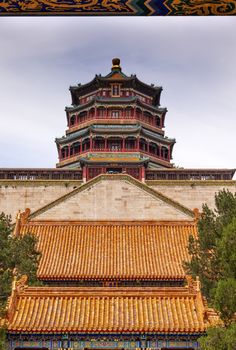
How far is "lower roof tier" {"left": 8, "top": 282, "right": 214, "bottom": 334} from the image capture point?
15.0 meters

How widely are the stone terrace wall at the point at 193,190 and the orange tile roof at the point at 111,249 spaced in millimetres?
10441

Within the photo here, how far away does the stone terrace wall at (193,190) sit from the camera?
34875 millimetres

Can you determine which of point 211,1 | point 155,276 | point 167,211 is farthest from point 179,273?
point 211,1

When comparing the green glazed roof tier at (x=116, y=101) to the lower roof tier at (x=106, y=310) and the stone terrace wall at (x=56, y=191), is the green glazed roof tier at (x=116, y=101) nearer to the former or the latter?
the stone terrace wall at (x=56, y=191)

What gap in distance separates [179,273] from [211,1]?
1764 cm

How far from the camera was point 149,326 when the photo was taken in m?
15.1

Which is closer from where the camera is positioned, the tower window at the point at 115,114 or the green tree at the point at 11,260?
the green tree at the point at 11,260

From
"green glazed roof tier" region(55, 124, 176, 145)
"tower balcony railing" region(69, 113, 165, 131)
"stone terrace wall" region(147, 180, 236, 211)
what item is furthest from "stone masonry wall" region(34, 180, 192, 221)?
"tower balcony railing" region(69, 113, 165, 131)

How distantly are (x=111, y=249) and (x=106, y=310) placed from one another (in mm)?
7335

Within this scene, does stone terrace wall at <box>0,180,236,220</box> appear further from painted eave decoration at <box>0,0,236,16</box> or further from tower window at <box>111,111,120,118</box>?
painted eave decoration at <box>0,0,236,16</box>

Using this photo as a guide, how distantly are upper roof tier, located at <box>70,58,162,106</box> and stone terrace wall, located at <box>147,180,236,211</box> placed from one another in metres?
8.46

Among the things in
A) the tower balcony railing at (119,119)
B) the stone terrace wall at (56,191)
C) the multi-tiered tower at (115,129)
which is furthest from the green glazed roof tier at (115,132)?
the stone terrace wall at (56,191)

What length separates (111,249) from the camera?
2325 centimetres

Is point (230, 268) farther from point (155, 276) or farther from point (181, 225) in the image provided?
point (181, 225)
